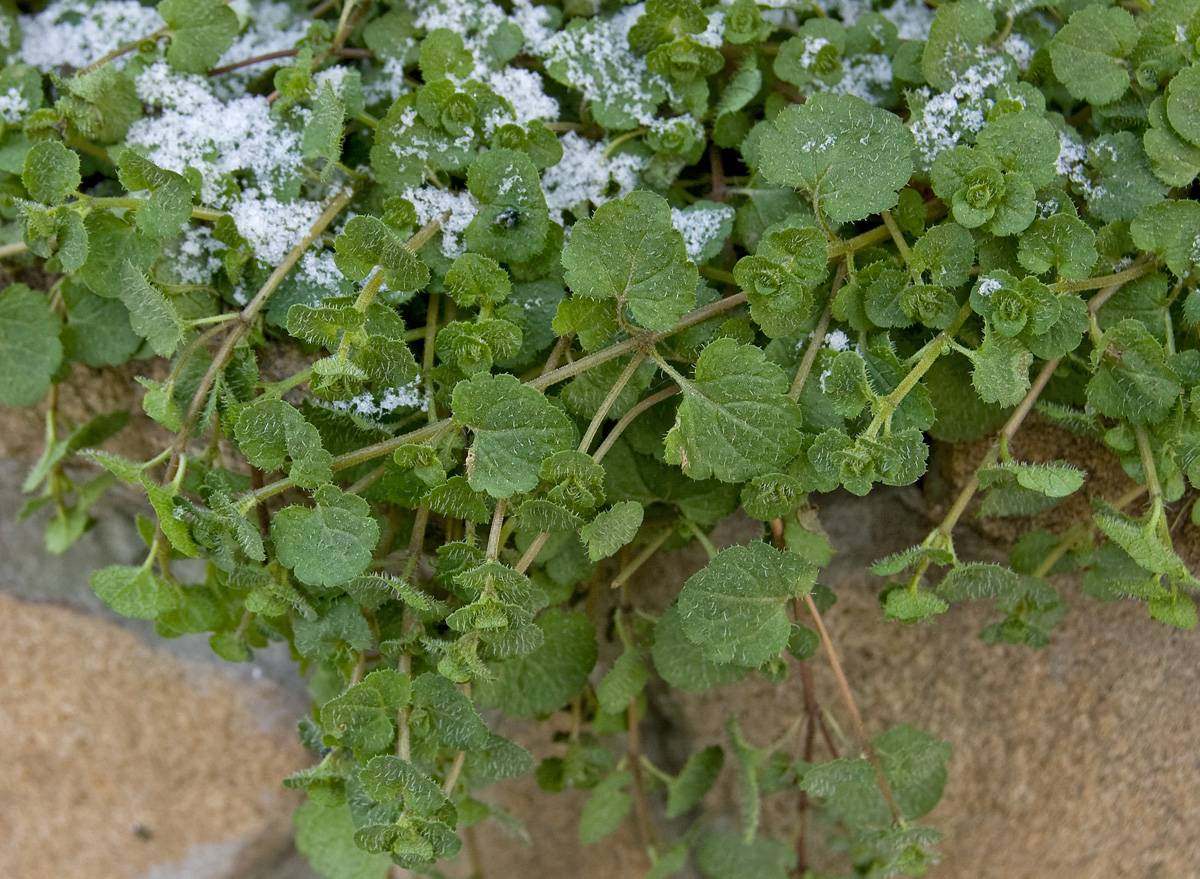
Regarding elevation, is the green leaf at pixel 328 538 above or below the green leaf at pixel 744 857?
above

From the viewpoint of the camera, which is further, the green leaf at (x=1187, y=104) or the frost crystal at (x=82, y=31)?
the frost crystal at (x=82, y=31)

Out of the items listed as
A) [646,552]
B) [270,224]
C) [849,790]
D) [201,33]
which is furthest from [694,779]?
[201,33]

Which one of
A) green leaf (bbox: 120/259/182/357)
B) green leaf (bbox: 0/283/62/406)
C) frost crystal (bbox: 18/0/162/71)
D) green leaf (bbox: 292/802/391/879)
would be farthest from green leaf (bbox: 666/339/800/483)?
frost crystal (bbox: 18/0/162/71)

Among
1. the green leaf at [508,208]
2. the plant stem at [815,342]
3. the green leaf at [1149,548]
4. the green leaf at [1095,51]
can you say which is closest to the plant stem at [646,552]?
the plant stem at [815,342]

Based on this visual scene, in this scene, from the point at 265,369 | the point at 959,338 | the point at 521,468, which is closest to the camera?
the point at 521,468

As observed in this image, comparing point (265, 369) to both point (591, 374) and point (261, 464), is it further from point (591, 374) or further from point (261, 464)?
point (591, 374)

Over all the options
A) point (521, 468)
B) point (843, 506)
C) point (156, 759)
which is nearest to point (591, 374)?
point (521, 468)

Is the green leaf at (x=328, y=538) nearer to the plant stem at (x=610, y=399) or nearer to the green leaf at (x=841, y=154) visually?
the plant stem at (x=610, y=399)

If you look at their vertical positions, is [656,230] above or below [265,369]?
above
